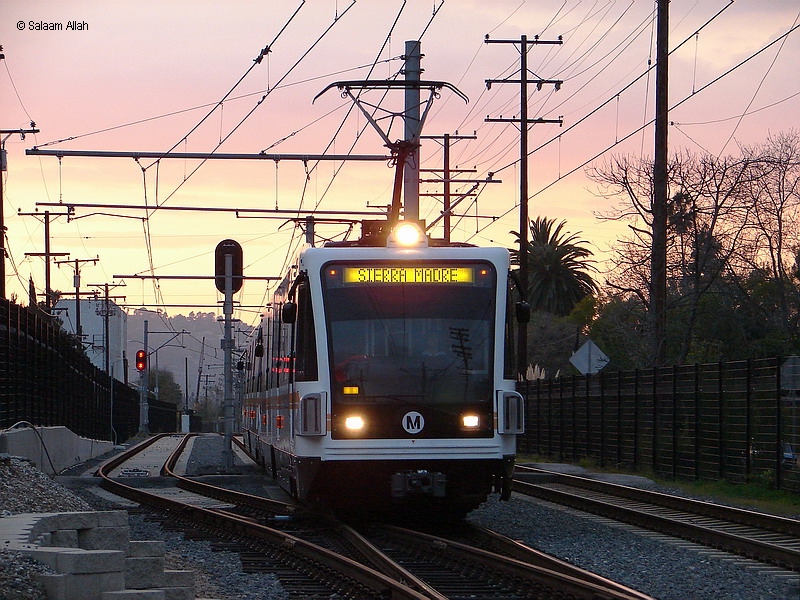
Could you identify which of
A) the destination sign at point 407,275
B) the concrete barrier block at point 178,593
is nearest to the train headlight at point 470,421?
the destination sign at point 407,275

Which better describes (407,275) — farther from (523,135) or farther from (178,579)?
(523,135)

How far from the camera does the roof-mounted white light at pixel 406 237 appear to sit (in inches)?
576

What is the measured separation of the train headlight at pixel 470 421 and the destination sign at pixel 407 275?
149 centimetres

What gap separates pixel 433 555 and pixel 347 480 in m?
2.35

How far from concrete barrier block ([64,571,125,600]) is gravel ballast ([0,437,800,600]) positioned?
8.9 inches

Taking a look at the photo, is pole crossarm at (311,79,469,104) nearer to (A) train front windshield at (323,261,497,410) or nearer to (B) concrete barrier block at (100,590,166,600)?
(A) train front windshield at (323,261,497,410)

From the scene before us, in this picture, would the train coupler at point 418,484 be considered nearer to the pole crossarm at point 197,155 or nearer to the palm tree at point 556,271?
the pole crossarm at point 197,155

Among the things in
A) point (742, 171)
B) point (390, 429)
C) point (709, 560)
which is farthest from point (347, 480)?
point (742, 171)

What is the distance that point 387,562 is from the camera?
10859 millimetres

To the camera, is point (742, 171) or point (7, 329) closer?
point (7, 329)

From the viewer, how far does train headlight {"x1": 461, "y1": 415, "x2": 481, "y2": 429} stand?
13969 millimetres

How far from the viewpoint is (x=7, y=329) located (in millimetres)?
22328

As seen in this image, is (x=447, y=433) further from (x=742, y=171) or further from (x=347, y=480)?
(x=742, y=171)

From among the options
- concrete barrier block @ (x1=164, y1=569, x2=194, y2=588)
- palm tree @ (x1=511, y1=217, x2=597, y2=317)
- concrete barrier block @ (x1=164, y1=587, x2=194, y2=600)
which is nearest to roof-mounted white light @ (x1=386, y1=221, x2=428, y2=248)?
concrete barrier block @ (x1=164, y1=569, x2=194, y2=588)
